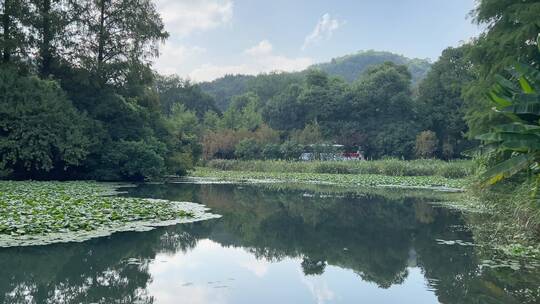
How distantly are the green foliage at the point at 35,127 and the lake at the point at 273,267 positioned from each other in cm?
1319

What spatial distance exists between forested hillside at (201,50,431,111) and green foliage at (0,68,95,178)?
5870 cm

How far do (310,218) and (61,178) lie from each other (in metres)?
16.5

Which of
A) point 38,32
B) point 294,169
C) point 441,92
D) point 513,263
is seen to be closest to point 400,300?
point 513,263

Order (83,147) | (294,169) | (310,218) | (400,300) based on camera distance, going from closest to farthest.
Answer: (400,300), (310,218), (83,147), (294,169)

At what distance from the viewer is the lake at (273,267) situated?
691 centimetres

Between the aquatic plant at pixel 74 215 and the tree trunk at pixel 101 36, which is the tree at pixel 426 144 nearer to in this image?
the tree trunk at pixel 101 36

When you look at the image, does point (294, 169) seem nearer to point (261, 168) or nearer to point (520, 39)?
point (261, 168)

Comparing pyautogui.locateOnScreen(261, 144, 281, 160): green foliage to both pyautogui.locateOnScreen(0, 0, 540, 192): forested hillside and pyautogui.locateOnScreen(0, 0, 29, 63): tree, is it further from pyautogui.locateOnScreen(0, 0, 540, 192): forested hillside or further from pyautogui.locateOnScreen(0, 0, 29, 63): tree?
pyautogui.locateOnScreen(0, 0, 29, 63): tree

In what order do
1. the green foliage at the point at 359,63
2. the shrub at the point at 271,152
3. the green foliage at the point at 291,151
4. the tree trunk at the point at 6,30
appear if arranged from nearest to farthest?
the tree trunk at the point at 6,30 → the green foliage at the point at 291,151 → the shrub at the point at 271,152 → the green foliage at the point at 359,63

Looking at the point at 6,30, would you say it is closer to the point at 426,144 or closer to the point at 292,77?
the point at 426,144

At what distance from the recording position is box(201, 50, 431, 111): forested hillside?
314 feet

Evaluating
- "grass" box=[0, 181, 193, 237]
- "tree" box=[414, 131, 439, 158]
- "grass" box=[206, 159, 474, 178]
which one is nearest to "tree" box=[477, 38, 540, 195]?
"grass" box=[0, 181, 193, 237]

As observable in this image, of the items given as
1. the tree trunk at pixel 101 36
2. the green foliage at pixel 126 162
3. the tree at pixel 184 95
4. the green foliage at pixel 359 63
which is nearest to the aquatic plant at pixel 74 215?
the green foliage at pixel 126 162

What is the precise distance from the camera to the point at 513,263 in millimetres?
8617
